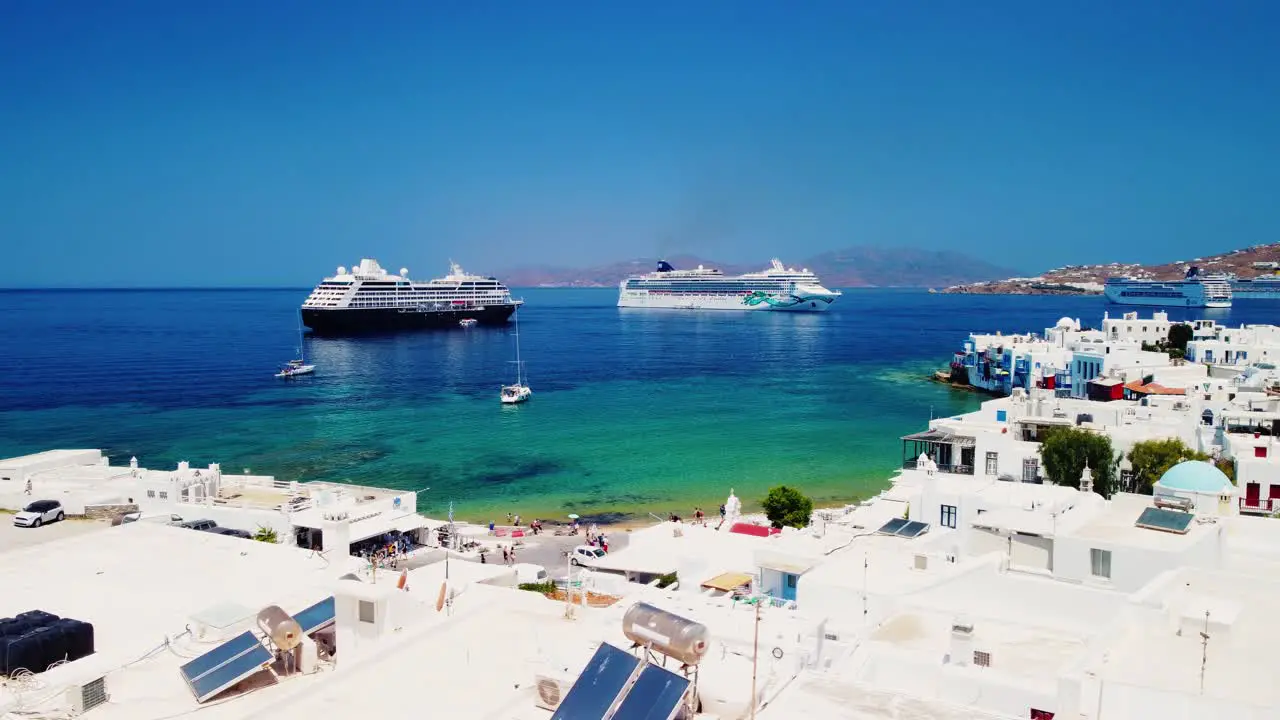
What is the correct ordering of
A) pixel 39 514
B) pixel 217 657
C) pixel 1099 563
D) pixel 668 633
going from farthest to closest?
pixel 39 514 < pixel 1099 563 < pixel 217 657 < pixel 668 633

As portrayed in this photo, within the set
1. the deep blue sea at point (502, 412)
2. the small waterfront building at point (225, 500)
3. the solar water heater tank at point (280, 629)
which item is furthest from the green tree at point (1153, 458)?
the solar water heater tank at point (280, 629)

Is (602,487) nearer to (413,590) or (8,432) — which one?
(413,590)

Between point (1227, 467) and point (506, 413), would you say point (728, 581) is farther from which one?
point (506, 413)

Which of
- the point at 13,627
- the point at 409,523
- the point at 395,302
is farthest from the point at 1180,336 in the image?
the point at 395,302

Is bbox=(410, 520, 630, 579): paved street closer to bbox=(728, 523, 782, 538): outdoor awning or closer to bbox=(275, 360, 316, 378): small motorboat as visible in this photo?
bbox=(728, 523, 782, 538): outdoor awning

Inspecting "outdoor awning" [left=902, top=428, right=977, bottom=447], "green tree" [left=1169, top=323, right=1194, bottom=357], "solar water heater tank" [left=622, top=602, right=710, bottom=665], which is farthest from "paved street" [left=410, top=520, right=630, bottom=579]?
"green tree" [left=1169, top=323, right=1194, bottom=357]
